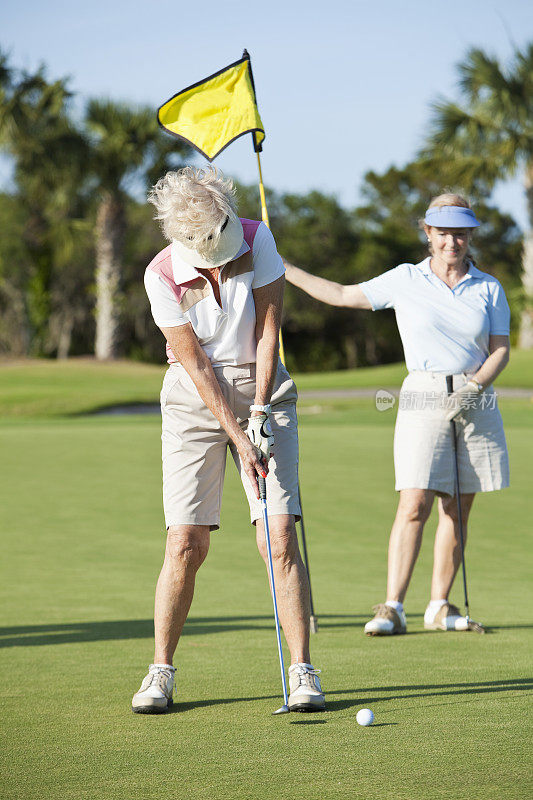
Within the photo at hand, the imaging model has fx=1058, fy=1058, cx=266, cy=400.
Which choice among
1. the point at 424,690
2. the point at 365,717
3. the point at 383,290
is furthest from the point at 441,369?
the point at 365,717

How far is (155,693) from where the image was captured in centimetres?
350

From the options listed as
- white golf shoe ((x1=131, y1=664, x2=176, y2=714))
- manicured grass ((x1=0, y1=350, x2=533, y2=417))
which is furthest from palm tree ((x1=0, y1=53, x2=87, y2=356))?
white golf shoe ((x1=131, y1=664, x2=176, y2=714))

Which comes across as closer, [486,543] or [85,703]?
[85,703]

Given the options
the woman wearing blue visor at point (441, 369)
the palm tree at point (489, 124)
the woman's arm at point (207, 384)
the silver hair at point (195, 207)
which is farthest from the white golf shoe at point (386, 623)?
the palm tree at point (489, 124)

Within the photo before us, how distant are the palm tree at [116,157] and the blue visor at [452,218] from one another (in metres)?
27.0

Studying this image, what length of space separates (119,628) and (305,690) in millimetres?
1639

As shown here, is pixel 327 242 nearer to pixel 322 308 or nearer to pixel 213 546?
pixel 322 308

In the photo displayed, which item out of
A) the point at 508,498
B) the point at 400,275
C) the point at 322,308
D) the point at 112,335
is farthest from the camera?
the point at 322,308

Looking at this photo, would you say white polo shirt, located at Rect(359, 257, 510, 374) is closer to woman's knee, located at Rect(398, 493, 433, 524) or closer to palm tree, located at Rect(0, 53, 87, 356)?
woman's knee, located at Rect(398, 493, 433, 524)

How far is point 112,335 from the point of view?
34344 mm

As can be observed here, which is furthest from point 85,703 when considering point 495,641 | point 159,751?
point 495,641

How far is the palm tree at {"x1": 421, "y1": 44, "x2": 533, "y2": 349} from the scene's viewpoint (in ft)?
94.2

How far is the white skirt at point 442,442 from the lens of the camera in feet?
16.5

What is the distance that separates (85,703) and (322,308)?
4297 cm
